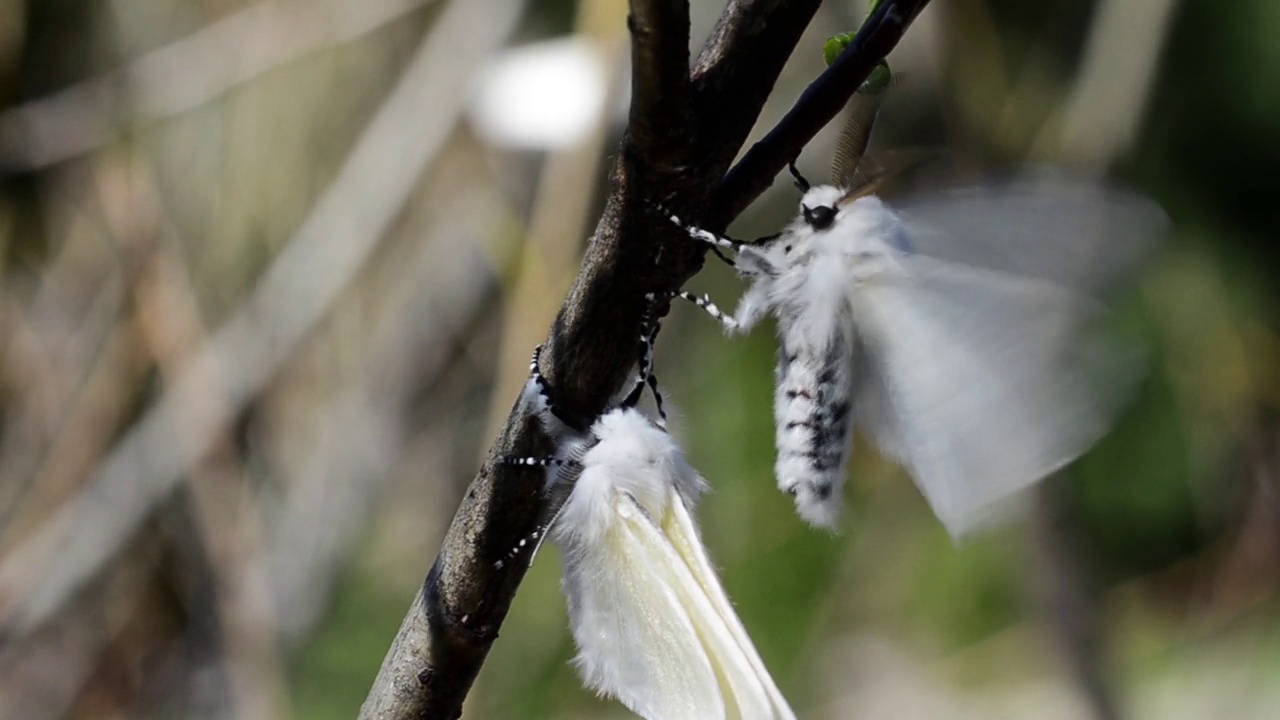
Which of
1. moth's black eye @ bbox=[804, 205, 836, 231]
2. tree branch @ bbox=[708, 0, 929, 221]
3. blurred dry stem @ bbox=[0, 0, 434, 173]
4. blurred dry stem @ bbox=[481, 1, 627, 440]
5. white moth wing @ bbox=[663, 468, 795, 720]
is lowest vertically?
white moth wing @ bbox=[663, 468, 795, 720]

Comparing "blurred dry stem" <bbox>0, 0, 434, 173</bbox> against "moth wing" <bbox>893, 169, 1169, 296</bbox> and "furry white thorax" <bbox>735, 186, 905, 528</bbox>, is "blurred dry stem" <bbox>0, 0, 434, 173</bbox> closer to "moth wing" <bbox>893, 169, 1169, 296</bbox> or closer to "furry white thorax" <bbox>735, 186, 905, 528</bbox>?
"furry white thorax" <bbox>735, 186, 905, 528</bbox>

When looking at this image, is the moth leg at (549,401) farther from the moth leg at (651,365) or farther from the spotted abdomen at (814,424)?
the spotted abdomen at (814,424)

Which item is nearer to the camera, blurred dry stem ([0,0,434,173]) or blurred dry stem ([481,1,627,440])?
blurred dry stem ([481,1,627,440])

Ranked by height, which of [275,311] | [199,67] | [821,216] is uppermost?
[199,67]

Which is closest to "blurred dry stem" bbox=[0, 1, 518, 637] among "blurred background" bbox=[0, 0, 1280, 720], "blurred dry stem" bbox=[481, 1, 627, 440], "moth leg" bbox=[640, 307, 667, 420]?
"blurred background" bbox=[0, 0, 1280, 720]

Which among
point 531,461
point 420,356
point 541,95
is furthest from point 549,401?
point 420,356

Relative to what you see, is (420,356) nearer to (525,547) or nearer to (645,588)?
(645,588)

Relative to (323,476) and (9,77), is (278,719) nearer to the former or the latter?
(323,476)

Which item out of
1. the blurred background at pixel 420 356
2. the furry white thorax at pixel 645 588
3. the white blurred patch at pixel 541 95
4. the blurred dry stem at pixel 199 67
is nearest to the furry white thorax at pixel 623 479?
the furry white thorax at pixel 645 588
